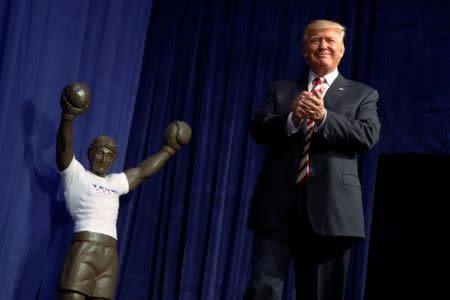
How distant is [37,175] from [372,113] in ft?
5.73

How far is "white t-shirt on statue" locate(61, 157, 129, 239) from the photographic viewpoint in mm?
2682

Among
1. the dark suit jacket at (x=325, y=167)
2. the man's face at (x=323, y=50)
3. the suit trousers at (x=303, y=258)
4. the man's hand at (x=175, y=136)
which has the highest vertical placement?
the man's face at (x=323, y=50)

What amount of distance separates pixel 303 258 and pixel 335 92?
1.72 ft

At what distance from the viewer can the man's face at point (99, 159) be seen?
2.81 m

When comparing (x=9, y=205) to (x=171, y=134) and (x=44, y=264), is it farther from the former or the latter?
(x=171, y=134)

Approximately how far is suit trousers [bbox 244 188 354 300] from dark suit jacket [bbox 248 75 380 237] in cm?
3

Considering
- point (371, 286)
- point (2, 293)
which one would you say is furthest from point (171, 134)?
point (371, 286)

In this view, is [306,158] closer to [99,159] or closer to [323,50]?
[323,50]

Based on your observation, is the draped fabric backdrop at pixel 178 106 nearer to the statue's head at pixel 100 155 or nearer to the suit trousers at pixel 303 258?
the statue's head at pixel 100 155

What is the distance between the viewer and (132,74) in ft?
11.5

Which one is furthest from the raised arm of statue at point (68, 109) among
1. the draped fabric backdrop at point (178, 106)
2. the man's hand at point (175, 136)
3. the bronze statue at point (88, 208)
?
the man's hand at point (175, 136)

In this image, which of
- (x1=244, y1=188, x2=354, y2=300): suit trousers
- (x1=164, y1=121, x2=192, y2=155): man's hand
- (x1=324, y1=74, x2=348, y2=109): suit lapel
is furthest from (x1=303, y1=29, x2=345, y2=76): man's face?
(x1=164, y1=121, x2=192, y2=155): man's hand

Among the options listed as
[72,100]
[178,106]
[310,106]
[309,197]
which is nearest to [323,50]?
[310,106]

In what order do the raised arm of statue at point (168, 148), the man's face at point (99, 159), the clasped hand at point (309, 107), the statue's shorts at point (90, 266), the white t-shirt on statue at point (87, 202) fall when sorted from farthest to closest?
the raised arm of statue at point (168, 148) < the man's face at point (99, 159) < the white t-shirt on statue at point (87, 202) < the statue's shorts at point (90, 266) < the clasped hand at point (309, 107)
